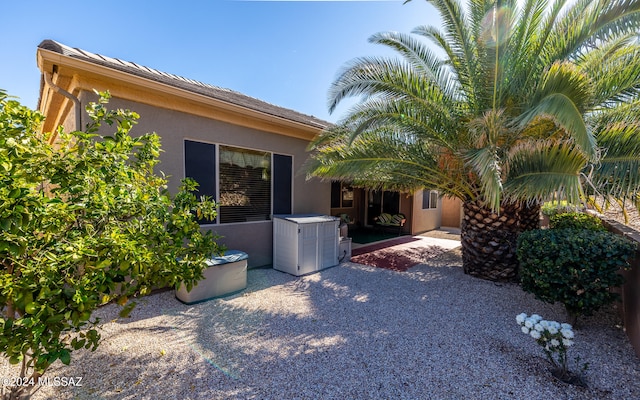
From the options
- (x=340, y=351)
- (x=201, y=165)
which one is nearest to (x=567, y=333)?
(x=340, y=351)

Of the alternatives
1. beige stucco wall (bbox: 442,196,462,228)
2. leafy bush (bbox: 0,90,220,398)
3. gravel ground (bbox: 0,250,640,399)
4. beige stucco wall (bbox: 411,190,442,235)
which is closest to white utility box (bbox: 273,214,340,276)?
gravel ground (bbox: 0,250,640,399)

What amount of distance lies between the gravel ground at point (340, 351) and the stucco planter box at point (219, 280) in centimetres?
19

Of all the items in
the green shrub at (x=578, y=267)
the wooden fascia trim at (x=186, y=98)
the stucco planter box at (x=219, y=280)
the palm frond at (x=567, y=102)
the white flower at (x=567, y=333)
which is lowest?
the stucco planter box at (x=219, y=280)

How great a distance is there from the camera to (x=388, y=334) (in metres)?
4.38

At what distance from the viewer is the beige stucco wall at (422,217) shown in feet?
47.4

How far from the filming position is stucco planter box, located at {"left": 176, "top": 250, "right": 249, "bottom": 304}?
5.48m

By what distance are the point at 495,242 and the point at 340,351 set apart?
519cm

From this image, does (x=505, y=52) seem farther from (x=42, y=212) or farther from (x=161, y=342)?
(x=161, y=342)

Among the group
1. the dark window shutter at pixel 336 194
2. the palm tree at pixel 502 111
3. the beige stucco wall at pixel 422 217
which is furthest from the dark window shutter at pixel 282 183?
the beige stucco wall at pixel 422 217

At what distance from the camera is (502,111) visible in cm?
553

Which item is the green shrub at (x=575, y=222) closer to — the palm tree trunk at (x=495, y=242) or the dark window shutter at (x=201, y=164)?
the palm tree trunk at (x=495, y=242)

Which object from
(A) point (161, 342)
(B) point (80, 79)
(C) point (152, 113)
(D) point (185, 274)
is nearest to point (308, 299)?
(A) point (161, 342)

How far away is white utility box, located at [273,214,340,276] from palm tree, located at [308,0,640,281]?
1.47 meters

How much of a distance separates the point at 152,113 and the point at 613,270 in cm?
858
